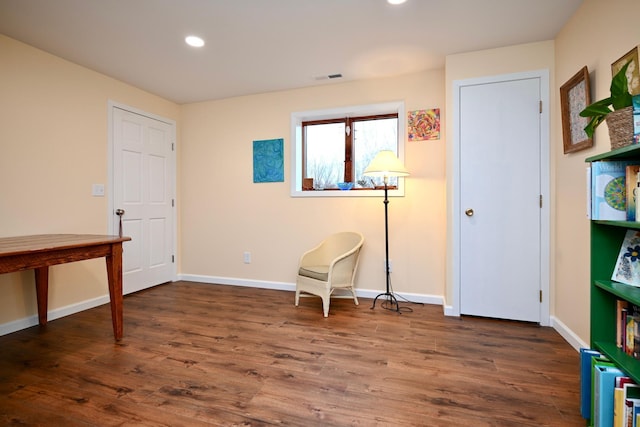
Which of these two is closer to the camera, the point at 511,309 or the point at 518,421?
the point at 518,421

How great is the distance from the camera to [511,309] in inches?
105

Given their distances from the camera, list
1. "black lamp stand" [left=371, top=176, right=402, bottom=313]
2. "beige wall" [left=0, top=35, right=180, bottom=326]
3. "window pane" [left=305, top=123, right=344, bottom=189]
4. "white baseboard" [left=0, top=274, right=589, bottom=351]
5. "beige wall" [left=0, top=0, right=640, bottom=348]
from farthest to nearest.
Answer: "window pane" [left=305, top=123, right=344, bottom=189] < "black lamp stand" [left=371, top=176, right=402, bottom=313] < "beige wall" [left=0, top=35, right=180, bottom=326] < "white baseboard" [left=0, top=274, right=589, bottom=351] < "beige wall" [left=0, top=0, right=640, bottom=348]

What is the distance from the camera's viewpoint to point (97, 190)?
3145 millimetres

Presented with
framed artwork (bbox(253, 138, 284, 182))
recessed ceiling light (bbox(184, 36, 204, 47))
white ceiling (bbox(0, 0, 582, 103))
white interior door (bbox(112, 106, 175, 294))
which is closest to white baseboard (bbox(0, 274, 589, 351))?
white interior door (bbox(112, 106, 175, 294))

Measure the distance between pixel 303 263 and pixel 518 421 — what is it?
7.27 ft

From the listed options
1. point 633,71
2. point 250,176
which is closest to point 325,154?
point 250,176

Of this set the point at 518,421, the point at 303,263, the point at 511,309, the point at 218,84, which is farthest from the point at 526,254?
the point at 218,84

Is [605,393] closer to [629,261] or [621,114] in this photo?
[629,261]

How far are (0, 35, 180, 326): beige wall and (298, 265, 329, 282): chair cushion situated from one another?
219cm

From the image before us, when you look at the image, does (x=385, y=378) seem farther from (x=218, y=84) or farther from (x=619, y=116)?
(x=218, y=84)

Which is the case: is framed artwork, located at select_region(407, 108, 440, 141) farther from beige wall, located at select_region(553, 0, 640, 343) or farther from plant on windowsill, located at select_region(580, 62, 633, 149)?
plant on windowsill, located at select_region(580, 62, 633, 149)

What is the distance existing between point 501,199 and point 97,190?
400 cm

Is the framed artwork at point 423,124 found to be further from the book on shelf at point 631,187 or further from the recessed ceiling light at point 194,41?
the recessed ceiling light at point 194,41

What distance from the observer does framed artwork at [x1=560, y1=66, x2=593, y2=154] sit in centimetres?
203
